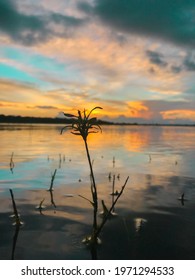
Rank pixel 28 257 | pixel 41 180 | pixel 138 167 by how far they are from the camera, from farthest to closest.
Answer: pixel 138 167, pixel 41 180, pixel 28 257

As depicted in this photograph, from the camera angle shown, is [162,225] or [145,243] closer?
[145,243]

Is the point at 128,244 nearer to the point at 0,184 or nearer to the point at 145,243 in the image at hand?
the point at 145,243

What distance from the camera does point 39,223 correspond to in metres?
13.1

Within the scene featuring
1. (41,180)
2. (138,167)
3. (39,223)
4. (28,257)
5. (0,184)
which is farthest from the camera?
(138,167)

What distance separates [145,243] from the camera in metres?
11.4

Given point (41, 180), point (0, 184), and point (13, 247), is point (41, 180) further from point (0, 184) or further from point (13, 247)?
point (13, 247)

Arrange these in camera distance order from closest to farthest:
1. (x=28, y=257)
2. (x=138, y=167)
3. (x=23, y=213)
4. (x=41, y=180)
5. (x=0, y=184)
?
1. (x=28, y=257)
2. (x=23, y=213)
3. (x=0, y=184)
4. (x=41, y=180)
5. (x=138, y=167)

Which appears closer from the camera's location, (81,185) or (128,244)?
(128,244)

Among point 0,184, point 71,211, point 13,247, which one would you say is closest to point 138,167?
point 0,184

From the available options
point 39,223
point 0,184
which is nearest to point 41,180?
point 0,184

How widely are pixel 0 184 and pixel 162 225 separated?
11.9 m
